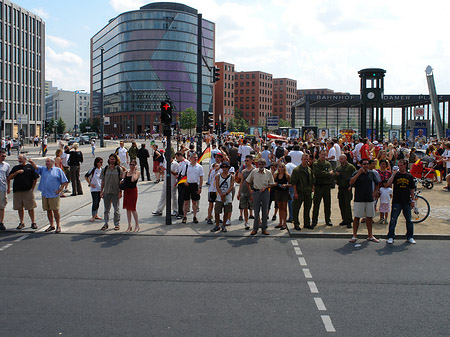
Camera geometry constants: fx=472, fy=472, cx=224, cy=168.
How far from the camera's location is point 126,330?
5.29m

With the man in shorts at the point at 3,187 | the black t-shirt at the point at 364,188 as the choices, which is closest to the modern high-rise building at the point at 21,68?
the man in shorts at the point at 3,187

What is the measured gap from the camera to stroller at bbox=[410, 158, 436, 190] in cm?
1691

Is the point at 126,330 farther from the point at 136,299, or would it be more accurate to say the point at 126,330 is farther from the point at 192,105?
the point at 192,105

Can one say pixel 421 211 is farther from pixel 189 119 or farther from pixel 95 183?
pixel 189 119

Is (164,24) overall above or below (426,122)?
above

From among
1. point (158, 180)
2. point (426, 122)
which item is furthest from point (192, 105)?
point (158, 180)

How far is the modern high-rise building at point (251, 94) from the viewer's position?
172 m

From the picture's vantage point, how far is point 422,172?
18.3 m

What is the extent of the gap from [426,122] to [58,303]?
4505 cm

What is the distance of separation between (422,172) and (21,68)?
290ft

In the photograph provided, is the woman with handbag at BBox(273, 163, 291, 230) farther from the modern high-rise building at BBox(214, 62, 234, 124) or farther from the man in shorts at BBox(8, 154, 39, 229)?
the modern high-rise building at BBox(214, 62, 234, 124)

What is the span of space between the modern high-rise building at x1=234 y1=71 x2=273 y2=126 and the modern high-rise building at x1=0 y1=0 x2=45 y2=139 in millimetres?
86110

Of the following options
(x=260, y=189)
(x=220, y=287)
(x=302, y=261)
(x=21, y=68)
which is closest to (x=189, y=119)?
(x=21, y=68)

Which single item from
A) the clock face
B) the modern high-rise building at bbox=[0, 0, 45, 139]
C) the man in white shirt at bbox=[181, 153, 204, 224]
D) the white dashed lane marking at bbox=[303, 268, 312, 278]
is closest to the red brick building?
the modern high-rise building at bbox=[0, 0, 45, 139]
